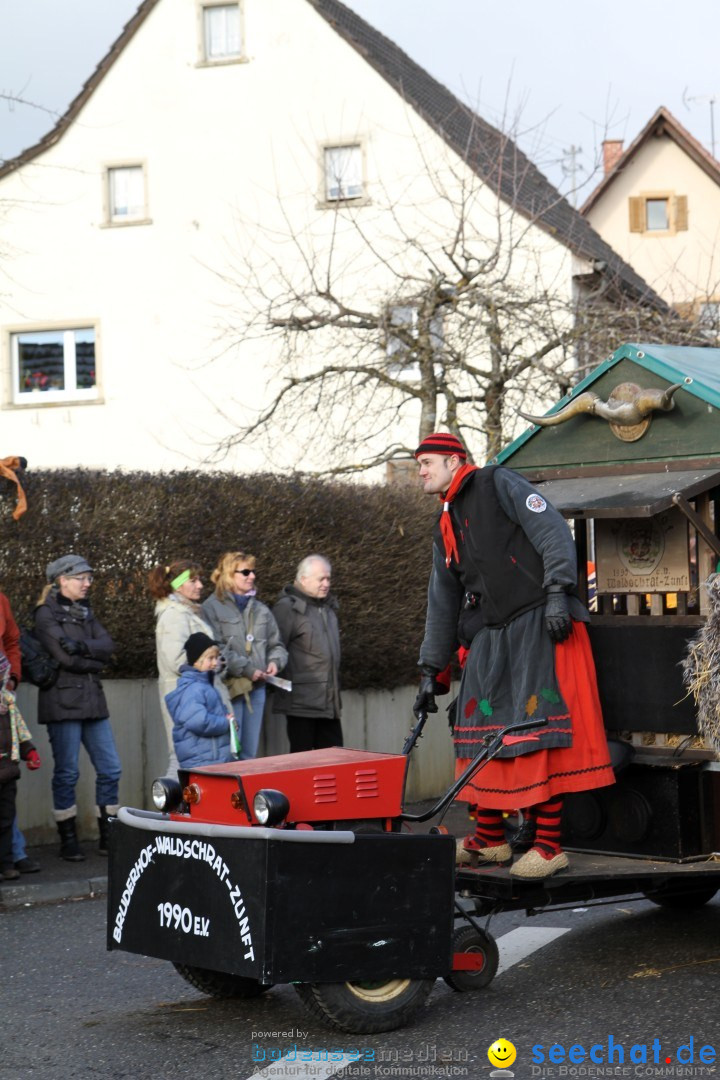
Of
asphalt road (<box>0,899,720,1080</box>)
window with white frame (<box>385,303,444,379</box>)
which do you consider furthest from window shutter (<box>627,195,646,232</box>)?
asphalt road (<box>0,899,720,1080</box>)

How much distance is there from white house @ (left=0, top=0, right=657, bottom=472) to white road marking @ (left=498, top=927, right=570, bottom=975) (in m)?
17.6

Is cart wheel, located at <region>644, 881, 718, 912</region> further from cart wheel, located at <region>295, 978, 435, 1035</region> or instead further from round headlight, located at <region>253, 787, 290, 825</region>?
round headlight, located at <region>253, 787, 290, 825</region>

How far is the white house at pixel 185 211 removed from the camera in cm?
2527

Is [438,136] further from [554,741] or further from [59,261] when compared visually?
[554,741]

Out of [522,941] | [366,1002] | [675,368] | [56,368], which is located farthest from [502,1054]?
[56,368]

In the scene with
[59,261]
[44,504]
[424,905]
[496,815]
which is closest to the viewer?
[424,905]

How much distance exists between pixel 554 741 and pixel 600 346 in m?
9.90

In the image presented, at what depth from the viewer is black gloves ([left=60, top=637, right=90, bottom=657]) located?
30.4ft

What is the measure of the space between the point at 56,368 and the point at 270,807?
23.5 metres

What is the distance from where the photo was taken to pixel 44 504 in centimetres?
1016

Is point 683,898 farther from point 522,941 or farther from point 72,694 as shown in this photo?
point 72,694

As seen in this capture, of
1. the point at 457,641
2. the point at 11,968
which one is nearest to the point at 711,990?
the point at 457,641

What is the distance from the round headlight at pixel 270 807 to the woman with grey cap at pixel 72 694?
13.7ft

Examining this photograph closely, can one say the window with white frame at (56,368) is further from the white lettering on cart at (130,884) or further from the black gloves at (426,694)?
the white lettering on cart at (130,884)
